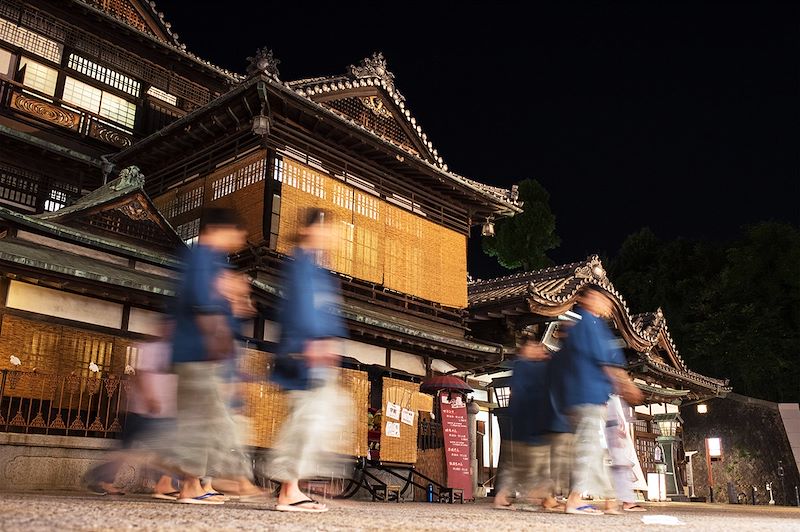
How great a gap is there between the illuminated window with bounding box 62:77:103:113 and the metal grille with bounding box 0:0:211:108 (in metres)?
0.87

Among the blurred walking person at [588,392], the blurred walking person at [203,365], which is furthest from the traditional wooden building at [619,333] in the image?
the blurred walking person at [203,365]

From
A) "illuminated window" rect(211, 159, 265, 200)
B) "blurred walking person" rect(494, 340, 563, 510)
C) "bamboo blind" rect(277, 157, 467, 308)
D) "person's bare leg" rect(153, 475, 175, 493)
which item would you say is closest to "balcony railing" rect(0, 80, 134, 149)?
"illuminated window" rect(211, 159, 265, 200)

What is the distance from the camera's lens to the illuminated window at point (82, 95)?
16.7 metres

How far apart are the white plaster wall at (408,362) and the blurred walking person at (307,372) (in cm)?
964

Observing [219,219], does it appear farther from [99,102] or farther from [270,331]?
[99,102]

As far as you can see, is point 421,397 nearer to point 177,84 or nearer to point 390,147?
point 390,147

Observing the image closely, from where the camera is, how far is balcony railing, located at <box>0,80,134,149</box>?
15148 millimetres

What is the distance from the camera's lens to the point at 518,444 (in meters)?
8.84

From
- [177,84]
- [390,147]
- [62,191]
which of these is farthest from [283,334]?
[177,84]

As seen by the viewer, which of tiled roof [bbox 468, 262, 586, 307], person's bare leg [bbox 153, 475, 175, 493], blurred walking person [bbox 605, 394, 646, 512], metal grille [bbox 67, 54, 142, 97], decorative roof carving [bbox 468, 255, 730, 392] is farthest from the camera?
tiled roof [bbox 468, 262, 586, 307]

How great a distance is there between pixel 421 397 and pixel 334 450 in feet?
29.8

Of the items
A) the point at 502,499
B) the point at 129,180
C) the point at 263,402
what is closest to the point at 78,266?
the point at 129,180

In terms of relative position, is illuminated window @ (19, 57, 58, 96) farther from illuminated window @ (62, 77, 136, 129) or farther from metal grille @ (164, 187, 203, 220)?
metal grille @ (164, 187, 203, 220)

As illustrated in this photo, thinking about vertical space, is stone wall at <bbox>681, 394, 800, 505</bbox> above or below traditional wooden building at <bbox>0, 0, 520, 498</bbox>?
below
